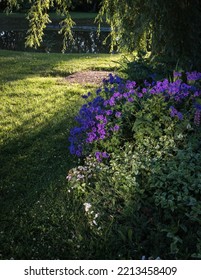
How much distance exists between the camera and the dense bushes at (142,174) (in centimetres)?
344

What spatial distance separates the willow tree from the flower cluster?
36.8 inches

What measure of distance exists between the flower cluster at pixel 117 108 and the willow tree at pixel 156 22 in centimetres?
93

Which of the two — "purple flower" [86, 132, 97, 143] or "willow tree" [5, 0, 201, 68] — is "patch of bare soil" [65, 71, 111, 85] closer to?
"willow tree" [5, 0, 201, 68]

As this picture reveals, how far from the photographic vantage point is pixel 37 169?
5.27 metres

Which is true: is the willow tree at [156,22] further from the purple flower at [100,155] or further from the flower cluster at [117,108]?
the purple flower at [100,155]

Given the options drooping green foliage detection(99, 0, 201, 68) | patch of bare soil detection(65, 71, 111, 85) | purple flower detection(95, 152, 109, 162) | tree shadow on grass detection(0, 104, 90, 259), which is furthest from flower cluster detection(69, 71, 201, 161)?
patch of bare soil detection(65, 71, 111, 85)

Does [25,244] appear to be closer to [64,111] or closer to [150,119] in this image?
[150,119]

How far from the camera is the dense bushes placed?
11.3ft

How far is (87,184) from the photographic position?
14.4 feet

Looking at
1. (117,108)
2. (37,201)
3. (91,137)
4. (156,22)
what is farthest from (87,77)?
(37,201)

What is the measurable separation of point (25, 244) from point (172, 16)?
13.7 feet

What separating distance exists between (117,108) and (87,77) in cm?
609
